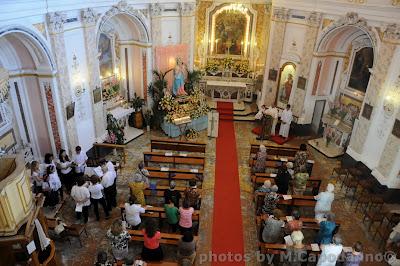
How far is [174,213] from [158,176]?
99.4 inches

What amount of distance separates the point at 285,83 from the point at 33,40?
33.5ft

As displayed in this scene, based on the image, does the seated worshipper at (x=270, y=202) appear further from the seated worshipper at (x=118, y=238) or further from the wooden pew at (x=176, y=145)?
the wooden pew at (x=176, y=145)

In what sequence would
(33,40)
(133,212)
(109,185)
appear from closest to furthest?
(133,212) < (33,40) < (109,185)

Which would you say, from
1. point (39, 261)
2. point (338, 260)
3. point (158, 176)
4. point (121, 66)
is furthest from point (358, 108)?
point (39, 261)

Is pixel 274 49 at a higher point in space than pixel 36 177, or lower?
→ higher

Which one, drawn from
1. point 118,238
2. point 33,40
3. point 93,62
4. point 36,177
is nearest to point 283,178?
point 118,238

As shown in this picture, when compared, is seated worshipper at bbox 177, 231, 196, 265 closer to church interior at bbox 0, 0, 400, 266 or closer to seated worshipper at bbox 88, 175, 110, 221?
church interior at bbox 0, 0, 400, 266

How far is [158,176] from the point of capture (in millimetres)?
10875

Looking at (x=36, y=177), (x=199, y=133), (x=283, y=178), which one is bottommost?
(x=199, y=133)

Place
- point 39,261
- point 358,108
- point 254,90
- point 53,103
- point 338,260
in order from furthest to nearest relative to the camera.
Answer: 1. point 254,90
2. point 358,108
3. point 53,103
4. point 338,260
5. point 39,261

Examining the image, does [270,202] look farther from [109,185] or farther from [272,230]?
[109,185]

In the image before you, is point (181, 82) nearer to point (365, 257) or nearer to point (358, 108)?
point (358, 108)

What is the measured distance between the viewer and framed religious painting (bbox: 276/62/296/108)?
48.0 feet

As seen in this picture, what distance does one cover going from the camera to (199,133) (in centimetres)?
1499
